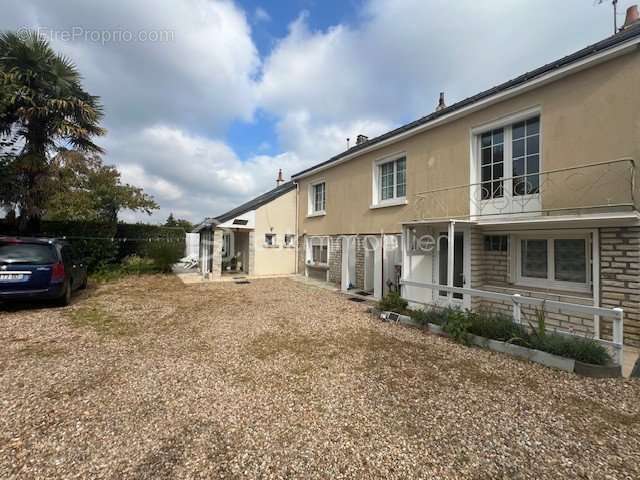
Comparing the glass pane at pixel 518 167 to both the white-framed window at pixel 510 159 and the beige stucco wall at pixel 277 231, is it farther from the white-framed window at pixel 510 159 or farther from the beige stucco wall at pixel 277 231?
the beige stucco wall at pixel 277 231

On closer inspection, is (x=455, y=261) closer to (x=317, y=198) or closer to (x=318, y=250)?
(x=318, y=250)

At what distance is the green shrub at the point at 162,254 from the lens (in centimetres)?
1402

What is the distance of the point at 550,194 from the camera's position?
5.98 m

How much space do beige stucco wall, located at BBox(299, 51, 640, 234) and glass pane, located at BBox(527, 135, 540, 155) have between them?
0.21 metres

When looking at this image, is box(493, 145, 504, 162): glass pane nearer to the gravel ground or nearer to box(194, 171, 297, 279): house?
the gravel ground

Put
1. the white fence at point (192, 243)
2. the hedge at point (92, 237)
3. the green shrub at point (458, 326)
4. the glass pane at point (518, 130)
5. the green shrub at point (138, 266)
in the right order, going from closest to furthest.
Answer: the green shrub at point (458, 326)
the glass pane at point (518, 130)
the hedge at point (92, 237)
the green shrub at point (138, 266)
the white fence at point (192, 243)

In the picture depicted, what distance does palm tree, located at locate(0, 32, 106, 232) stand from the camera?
27.8 feet

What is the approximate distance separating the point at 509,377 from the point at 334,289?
24.4 feet

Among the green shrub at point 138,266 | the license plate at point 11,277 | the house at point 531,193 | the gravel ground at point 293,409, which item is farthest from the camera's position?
the green shrub at point 138,266


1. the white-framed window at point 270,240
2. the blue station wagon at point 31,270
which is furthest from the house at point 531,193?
the blue station wagon at point 31,270

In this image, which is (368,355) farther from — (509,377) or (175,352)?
(175,352)

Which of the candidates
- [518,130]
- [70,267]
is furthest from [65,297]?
[518,130]

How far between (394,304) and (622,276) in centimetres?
430

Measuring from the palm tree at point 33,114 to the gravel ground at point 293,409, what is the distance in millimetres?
5810
